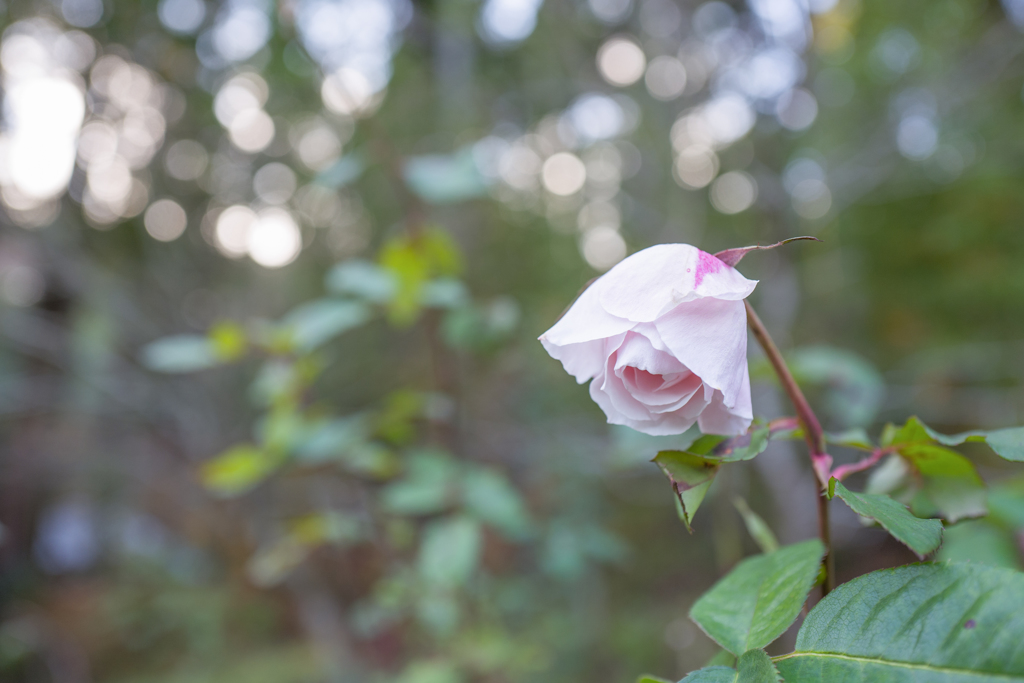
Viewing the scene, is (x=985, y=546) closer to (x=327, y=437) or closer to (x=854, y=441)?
(x=854, y=441)

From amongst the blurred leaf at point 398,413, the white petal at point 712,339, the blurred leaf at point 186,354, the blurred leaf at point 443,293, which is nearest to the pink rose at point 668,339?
the white petal at point 712,339

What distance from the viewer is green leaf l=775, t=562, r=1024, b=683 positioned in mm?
215

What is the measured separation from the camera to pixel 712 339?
0.92ft

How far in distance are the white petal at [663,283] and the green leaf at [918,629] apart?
15 cm

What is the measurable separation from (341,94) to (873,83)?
3638 mm

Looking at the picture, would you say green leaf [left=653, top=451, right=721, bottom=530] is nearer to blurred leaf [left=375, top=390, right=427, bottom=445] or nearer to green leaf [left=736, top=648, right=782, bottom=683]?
green leaf [left=736, top=648, right=782, bottom=683]

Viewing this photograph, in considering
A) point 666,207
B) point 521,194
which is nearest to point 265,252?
point 521,194

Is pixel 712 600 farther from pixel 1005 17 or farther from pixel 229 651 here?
pixel 229 651

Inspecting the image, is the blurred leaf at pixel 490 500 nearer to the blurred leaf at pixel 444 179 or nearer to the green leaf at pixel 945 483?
the blurred leaf at pixel 444 179

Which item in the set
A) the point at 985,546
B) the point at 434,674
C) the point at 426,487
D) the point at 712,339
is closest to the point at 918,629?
the point at 712,339

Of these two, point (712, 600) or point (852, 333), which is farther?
point (852, 333)

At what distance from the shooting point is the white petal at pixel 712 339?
0.89 ft

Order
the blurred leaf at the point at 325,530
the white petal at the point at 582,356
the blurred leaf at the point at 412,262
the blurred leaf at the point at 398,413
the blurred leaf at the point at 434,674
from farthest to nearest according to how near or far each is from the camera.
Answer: the blurred leaf at the point at 434,674 → the blurred leaf at the point at 325,530 → the blurred leaf at the point at 398,413 → the blurred leaf at the point at 412,262 → the white petal at the point at 582,356

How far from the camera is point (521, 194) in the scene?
2.91 m
